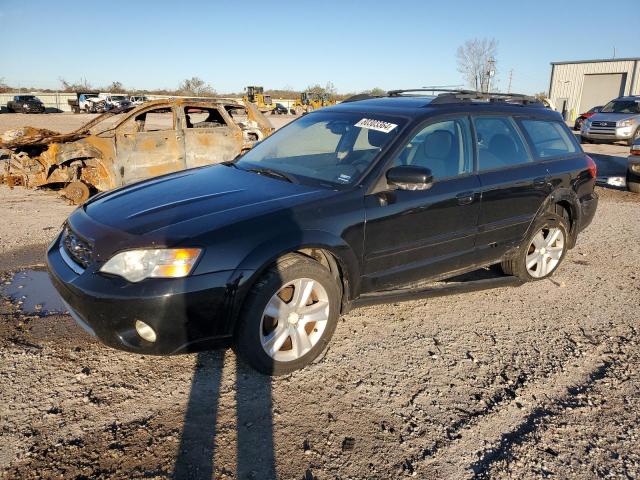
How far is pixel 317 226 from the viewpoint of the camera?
123 inches

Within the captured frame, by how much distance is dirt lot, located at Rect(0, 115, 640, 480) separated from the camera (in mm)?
2398

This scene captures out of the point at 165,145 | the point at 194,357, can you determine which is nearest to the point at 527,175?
the point at 194,357

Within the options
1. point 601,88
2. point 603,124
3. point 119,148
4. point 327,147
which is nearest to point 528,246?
point 327,147

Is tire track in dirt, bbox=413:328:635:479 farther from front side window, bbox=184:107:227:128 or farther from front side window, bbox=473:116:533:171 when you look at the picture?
front side window, bbox=184:107:227:128

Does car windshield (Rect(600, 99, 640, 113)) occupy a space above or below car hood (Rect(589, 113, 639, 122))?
above

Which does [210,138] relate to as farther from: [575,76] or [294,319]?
[575,76]

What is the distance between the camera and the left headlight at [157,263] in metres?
2.69

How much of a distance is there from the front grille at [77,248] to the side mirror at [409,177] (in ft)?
6.50

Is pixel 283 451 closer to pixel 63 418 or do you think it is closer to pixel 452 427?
pixel 452 427

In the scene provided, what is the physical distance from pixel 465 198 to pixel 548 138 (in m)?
1.59

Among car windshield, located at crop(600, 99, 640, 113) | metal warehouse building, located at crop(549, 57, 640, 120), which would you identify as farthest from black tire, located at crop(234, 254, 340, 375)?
metal warehouse building, located at crop(549, 57, 640, 120)

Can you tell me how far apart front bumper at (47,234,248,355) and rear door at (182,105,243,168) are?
5946 millimetres

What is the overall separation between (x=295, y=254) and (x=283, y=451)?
117 cm

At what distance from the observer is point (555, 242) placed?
492 cm
